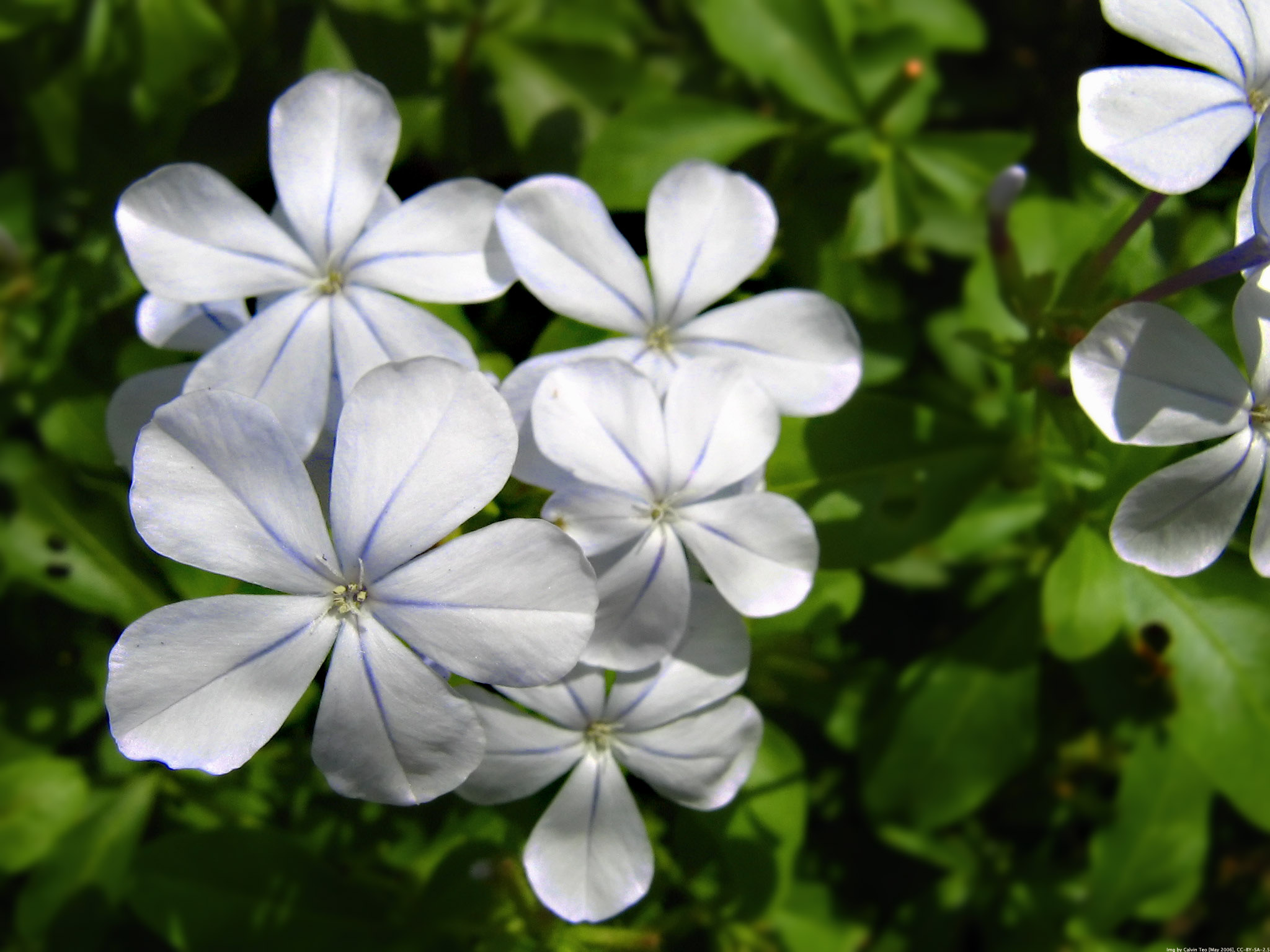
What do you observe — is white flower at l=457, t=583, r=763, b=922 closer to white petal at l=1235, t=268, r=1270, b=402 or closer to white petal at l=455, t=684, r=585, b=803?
white petal at l=455, t=684, r=585, b=803

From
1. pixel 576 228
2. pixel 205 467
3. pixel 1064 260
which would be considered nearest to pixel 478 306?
pixel 576 228

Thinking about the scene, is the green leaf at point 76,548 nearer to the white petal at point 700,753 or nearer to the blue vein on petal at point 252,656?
the blue vein on petal at point 252,656

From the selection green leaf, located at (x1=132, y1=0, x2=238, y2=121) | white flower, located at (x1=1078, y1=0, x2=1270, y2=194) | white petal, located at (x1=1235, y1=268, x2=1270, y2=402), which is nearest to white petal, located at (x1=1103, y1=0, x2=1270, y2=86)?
white flower, located at (x1=1078, y1=0, x2=1270, y2=194)

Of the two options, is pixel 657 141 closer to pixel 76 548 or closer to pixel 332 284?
pixel 332 284

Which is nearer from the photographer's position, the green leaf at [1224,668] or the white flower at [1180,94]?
the white flower at [1180,94]

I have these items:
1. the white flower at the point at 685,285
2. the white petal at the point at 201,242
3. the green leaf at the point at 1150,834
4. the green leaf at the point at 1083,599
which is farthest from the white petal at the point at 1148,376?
the green leaf at the point at 1150,834

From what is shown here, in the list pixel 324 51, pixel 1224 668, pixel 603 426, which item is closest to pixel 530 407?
pixel 603 426
